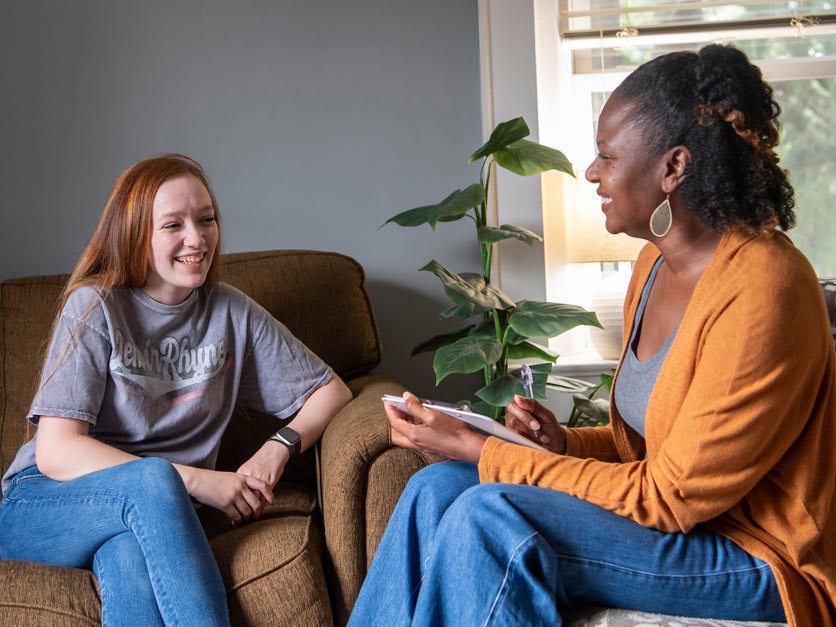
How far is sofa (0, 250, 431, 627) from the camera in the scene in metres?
1.47

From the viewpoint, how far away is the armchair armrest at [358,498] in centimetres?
160

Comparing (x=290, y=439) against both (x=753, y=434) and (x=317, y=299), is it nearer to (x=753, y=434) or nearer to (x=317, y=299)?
(x=317, y=299)

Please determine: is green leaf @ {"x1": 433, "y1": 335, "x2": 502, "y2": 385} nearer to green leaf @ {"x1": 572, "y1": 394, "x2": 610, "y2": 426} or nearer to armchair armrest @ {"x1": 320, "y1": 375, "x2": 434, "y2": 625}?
green leaf @ {"x1": 572, "y1": 394, "x2": 610, "y2": 426}

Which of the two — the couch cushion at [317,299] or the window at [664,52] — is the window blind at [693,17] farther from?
the couch cushion at [317,299]

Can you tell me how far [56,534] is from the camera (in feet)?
4.99

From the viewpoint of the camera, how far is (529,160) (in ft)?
7.38

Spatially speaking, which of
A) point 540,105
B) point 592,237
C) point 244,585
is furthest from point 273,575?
point 540,105

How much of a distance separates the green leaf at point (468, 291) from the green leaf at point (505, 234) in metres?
0.11

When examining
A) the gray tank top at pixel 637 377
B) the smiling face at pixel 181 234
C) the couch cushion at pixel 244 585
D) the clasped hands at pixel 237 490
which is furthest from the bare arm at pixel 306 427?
the gray tank top at pixel 637 377

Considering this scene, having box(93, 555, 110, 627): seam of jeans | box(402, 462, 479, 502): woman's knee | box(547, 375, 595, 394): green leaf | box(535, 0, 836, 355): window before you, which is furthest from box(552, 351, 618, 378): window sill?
box(93, 555, 110, 627): seam of jeans

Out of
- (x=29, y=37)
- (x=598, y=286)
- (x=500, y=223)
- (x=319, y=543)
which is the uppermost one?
(x=29, y=37)

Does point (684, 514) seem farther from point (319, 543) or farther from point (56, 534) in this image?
point (56, 534)

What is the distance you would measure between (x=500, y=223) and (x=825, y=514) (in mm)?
1491

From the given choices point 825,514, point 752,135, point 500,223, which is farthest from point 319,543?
point 500,223
